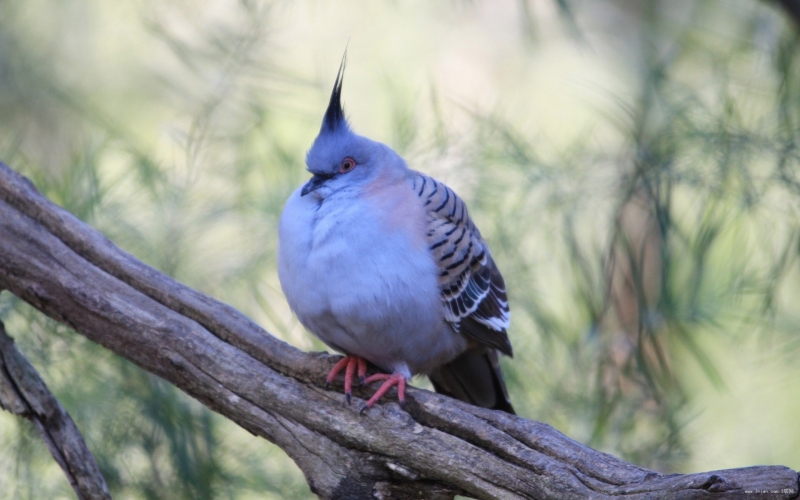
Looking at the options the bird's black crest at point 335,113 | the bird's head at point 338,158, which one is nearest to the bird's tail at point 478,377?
the bird's head at point 338,158

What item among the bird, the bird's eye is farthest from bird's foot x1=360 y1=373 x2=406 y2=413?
the bird's eye

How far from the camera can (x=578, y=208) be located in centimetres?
310

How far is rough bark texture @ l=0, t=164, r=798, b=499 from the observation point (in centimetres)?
186

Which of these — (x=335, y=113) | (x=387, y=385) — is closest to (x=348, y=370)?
(x=387, y=385)

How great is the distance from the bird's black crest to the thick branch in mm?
1102

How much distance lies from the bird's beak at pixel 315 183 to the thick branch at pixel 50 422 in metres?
0.93

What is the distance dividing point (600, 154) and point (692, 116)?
43 centimetres

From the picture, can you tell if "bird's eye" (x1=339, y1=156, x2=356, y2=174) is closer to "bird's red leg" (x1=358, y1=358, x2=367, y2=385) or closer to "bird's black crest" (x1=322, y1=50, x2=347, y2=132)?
"bird's black crest" (x1=322, y1=50, x2=347, y2=132)

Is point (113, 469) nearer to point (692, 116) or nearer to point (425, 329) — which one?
point (425, 329)

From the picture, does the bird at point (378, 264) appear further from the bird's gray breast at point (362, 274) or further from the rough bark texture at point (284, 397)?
the rough bark texture at point (284, 397)

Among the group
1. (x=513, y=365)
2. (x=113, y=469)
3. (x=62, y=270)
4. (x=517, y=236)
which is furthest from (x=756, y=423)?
(x=62, y=270)

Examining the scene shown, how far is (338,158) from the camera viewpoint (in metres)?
2.23

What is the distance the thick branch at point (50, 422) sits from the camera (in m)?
2.15

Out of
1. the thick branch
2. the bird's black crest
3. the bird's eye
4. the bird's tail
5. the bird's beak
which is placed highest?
the bird's black crest
